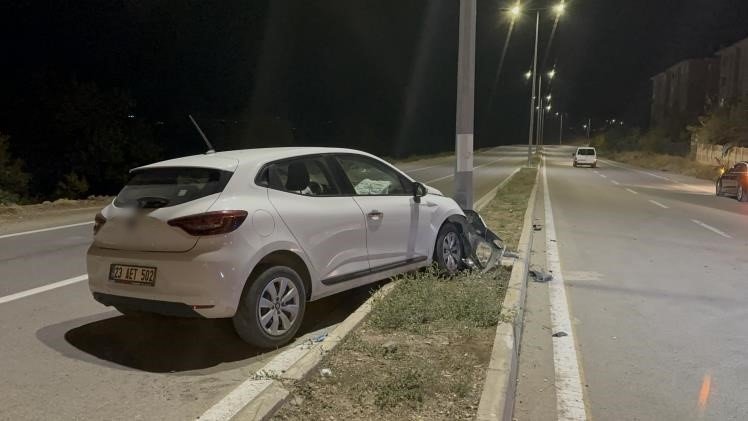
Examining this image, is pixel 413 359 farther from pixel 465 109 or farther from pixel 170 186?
pixel 465 109

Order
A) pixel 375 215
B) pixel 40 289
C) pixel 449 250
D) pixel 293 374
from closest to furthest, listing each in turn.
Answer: pixel 293 374
pixel 375 215
pixel 40 289
pixel 449 250

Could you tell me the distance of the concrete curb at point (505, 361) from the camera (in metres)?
3.74

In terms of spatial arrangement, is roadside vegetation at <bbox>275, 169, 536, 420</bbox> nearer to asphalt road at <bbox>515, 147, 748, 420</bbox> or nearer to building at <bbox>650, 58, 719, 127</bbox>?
asphalt road at <bbox>515, 147, 748, 420</bbox>

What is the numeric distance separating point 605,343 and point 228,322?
3411mm

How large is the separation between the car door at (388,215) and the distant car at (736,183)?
1632 cm

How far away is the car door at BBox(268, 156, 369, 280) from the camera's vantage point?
5.27 meters

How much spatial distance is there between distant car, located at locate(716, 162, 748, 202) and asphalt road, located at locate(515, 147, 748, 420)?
7.14 metres

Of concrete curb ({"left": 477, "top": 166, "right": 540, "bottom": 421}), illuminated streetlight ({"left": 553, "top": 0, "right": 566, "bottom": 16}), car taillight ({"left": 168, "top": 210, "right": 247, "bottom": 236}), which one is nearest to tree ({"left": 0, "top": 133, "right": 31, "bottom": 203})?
car taillight ({"left": 168, "top": 210, "right": 247, "bottom": 236})

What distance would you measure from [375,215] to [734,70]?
71.9m

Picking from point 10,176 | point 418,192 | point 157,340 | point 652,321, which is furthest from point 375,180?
point 10,176

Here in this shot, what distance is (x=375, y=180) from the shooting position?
23.5 ft

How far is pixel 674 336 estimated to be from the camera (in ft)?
18.6

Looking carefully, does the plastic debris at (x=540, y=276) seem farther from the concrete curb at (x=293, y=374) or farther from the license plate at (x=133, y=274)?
the license plate at (x=133, y=274)

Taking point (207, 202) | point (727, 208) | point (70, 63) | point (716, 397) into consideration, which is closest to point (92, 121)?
point (70, 63)
